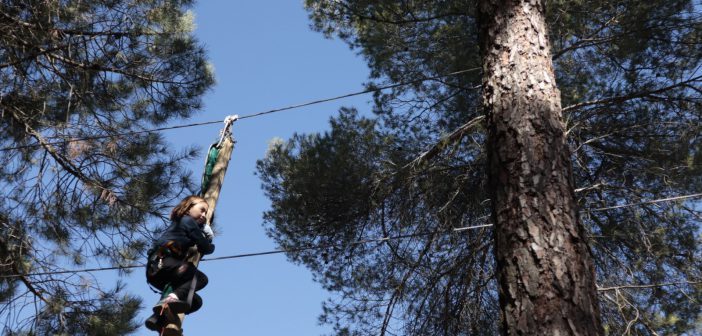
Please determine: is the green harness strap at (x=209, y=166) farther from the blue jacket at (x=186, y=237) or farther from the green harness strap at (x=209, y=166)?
the blue jacket at (x=186, y=237)

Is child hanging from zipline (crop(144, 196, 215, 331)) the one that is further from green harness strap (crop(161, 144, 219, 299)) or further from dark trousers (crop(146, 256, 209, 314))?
green harness strap (crop(161, 144, 219, 299))

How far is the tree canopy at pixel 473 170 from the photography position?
580 cm

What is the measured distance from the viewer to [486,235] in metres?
5.97

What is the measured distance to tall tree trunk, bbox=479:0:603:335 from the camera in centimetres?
260

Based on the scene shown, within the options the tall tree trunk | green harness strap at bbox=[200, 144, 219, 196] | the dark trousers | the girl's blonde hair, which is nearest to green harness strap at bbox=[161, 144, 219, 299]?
green harness strap at bbox=[200, 144, 219, 196]

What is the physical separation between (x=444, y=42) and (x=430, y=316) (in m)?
2.47

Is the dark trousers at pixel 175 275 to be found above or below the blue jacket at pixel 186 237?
below

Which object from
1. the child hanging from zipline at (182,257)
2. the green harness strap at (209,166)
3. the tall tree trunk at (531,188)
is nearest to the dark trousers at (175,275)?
the child hanging from zipline at (182,257)

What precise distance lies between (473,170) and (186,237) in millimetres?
2987

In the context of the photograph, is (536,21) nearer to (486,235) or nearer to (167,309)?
(167,309)

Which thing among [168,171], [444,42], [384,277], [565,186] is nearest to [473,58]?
[444,42]

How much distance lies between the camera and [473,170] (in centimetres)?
609

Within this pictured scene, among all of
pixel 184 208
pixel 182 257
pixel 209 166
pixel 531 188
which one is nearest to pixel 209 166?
pixel 209 166

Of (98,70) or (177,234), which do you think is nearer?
(177,234)
